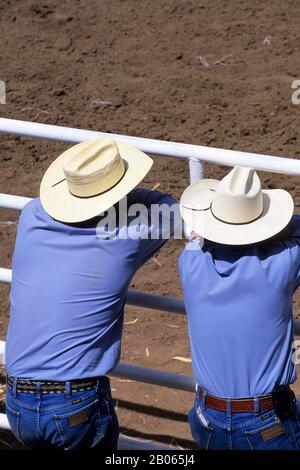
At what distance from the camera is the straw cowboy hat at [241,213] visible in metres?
3.59

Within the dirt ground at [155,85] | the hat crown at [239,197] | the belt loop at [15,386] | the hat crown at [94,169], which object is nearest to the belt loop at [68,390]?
the belt loop at [15,386]

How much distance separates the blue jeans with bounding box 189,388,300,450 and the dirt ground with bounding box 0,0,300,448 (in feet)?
4.56

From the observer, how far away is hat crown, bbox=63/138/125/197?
3789mm

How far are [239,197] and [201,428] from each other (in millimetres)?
879

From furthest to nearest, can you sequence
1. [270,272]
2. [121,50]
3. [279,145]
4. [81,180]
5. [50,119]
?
[121,50] → [50,119] → [279,145] → [81,180] → [270,272]

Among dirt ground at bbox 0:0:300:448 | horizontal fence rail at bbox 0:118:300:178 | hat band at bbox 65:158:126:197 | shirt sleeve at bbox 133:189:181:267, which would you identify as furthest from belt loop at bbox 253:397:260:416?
dirt ground at bbox 0:0:300:448

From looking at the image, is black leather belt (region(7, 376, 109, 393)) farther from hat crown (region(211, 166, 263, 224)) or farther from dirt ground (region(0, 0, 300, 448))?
dirt ground (region(0, 0, 300, 448))

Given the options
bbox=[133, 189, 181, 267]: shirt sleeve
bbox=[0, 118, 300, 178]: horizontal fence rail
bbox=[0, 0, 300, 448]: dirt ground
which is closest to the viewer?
bbox=[0, 118, 300, 178]: horizontal fence rail

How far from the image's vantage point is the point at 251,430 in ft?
11.9

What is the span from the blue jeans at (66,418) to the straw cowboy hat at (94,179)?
2.17 feet
